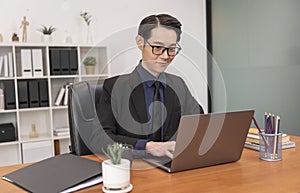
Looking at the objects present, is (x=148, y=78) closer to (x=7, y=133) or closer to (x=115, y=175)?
(x=115, y=175)

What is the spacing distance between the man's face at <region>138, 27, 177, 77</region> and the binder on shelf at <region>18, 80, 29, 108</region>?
6.97 ft

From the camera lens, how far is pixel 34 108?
315cm

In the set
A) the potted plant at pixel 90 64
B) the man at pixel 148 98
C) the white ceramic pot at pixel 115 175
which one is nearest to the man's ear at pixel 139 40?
the man at pixel 148 98

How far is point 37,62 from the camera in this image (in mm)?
3170

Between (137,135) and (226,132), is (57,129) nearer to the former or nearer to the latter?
(137,135)

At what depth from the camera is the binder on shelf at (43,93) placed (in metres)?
3.17

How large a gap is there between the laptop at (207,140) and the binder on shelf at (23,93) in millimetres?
2268

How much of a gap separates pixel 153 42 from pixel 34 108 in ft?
7.35

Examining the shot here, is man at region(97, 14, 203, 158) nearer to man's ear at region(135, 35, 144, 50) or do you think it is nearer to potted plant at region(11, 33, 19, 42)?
man's ear at region(135, 35, 144, 50)

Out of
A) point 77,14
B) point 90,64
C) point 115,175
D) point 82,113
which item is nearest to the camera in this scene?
point 115,175

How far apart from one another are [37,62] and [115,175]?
254 centimetres

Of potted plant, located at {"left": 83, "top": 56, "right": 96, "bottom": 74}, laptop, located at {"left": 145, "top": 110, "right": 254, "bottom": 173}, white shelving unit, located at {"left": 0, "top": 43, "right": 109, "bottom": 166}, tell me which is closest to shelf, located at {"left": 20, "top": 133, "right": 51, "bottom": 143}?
white shelving unit, located at {"left": 0, "top": 43, "right": 109, "bottom": 166}

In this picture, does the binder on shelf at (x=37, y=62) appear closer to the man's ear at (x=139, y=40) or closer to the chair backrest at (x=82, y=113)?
the chair backrest at (x=82, y=113)

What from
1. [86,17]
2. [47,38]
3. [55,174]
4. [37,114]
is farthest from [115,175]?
[86,17]
